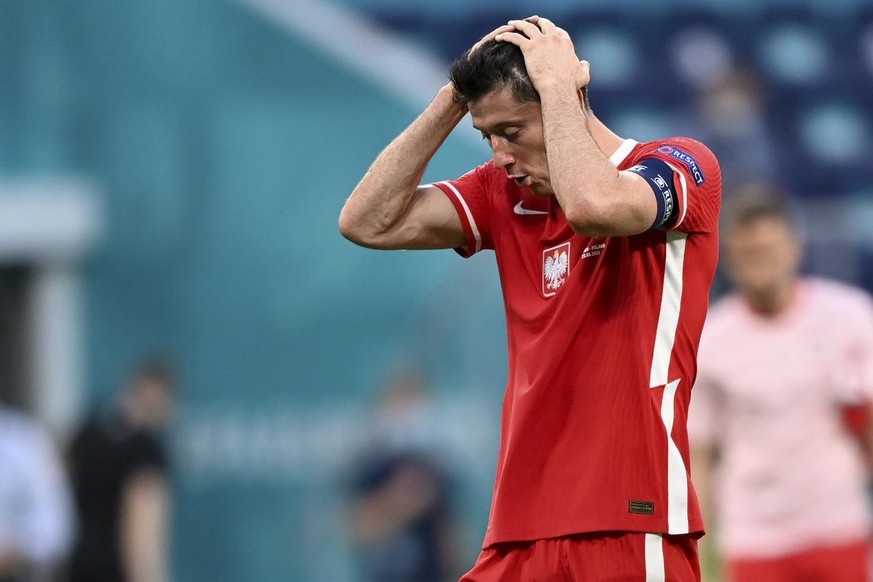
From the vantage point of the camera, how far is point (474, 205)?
4.33 metres

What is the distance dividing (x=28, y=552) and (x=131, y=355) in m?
4.01

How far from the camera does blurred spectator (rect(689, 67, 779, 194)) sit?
485 inches

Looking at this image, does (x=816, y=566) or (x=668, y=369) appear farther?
(x=816, y=566)

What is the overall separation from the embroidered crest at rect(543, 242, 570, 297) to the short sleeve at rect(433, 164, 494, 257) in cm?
34

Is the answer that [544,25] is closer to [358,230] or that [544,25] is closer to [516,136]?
[516,136]

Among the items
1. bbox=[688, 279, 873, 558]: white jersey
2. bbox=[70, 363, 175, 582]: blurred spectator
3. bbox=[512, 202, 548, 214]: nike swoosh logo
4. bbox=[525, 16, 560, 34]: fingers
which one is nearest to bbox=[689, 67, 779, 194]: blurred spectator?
bbox=[70, 363, 175, 582]: blurred spectator

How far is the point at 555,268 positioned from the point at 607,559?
2.43 feet

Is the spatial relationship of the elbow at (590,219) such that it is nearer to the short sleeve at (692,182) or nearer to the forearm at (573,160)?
the forearm at (573,160)

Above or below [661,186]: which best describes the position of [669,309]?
below

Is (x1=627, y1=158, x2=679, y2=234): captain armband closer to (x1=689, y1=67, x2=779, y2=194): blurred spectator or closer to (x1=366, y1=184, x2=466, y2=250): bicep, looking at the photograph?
(x1=366, y1=184, x2=466, y2=250): bicep

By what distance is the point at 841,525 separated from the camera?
646 centimetres

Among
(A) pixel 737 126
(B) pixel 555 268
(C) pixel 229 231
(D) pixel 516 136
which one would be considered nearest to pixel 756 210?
(B) pixel 555 268

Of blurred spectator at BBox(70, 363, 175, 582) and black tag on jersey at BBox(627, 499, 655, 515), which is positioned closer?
black tag on jersey at BBox(627, 499, 655, 515)

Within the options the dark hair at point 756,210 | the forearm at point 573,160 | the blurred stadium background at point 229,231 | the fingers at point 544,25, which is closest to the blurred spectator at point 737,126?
the blurred stadium background at point 229,231
